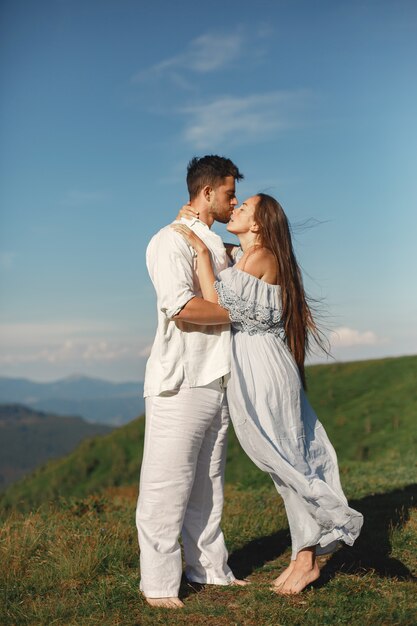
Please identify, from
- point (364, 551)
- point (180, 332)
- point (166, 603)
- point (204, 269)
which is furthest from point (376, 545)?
point (204, 269)

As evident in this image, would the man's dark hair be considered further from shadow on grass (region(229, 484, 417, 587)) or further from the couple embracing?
shadow on grass (region(229, 484, 417, 587))

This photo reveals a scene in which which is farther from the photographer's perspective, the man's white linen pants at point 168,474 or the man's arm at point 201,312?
the man's white linen pants at point 168,474

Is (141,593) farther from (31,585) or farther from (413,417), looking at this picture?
(413,417)

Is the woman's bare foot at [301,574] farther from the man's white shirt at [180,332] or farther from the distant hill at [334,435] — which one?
the distant hill at [334,435]

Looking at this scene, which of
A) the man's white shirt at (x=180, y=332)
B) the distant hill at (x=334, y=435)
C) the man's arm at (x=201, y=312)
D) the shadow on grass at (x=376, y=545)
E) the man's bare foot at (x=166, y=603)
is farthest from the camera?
the distant hill at (x=334, y=435)

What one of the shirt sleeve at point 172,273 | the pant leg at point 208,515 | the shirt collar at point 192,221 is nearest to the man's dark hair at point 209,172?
the shirt collar at point 192,221

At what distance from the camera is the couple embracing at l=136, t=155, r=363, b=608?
5.41 m

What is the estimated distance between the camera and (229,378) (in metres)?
5.60

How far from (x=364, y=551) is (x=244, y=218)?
319 cm

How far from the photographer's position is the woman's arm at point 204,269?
5383 millimetres

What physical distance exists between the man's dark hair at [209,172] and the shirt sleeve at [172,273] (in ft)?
1.37

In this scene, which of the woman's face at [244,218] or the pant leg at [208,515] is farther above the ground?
the woman's face at [244,218]

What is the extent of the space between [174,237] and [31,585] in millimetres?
3072

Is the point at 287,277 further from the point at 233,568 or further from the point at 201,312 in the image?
A: the point at 233,568
